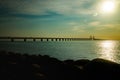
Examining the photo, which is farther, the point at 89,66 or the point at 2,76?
the point at 89,66

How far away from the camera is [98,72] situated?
32.2 feet

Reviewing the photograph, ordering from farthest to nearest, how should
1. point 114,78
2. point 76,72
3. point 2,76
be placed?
1. point 76,72
2. point 114,78
3. point 2,76

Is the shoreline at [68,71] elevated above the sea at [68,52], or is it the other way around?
the shoreline at [68,71]

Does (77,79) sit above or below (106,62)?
below

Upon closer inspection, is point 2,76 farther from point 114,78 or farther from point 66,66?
point 114,78

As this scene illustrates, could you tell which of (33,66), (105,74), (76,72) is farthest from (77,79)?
(33,66)

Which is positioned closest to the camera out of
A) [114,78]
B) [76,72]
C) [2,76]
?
[2,76]

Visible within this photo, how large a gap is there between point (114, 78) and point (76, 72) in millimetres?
1594

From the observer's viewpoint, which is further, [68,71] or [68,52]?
[68,52]

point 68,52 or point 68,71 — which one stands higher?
point 68,71

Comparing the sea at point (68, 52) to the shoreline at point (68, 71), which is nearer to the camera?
the shoreline at point (68, 71)

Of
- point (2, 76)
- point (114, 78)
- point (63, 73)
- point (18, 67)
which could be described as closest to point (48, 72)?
point (63, 73)

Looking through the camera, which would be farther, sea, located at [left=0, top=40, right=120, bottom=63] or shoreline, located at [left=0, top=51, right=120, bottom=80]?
sea, located at [left=0, top=40, right=120, bottom=63]

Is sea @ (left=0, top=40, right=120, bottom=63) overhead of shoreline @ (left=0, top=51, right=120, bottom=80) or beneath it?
beneath
